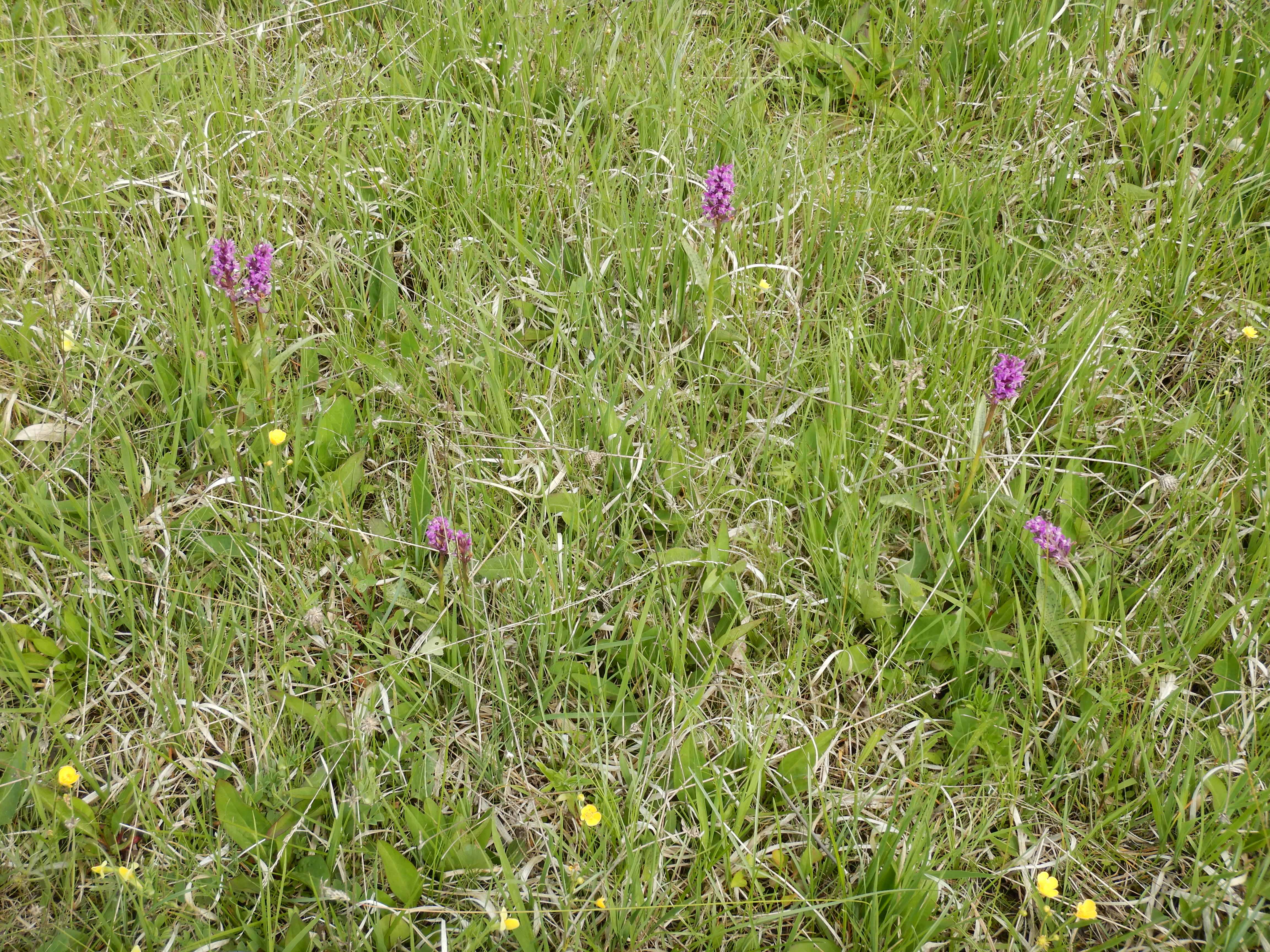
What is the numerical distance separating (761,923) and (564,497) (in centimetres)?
93

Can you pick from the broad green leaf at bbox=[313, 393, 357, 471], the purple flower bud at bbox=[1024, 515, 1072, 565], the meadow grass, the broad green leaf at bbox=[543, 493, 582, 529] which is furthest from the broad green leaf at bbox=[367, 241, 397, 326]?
the purple flower bud at bbox=[1024, 515, 1072, 565]

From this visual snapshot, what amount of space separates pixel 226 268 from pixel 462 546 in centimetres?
89

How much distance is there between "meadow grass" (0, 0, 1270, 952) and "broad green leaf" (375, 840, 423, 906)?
0.01 metres

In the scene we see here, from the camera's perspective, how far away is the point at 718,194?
213 cm

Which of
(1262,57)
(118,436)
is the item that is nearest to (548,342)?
(118,436)

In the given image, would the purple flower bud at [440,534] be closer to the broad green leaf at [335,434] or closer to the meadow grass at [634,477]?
the meadow grass at [634,477]

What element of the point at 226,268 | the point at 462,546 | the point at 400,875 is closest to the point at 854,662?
the point at 462,546

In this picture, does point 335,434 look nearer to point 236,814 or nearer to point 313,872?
point 236,814

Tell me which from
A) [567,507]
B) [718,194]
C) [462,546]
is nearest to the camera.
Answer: [462,546]

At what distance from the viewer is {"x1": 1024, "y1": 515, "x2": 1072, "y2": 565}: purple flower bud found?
1.83m

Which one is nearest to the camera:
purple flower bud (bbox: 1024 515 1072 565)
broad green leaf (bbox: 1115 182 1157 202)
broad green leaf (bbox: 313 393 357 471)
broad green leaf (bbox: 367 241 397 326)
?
purple flower bud (bbox: 1024 515 1072 565)

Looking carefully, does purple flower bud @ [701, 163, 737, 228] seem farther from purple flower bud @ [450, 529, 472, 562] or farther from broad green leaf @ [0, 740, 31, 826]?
broad green leaf @ [0, 740, 31, 826]

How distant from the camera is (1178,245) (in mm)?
2488

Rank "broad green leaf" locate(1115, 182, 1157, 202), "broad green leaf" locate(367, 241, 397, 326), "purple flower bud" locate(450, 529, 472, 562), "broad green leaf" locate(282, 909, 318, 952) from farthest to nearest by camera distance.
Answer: "broad green leaf" locate(1115, 182, 1157, 202), "broad green leaf" locate(367, 241, 397, 326), "purple flower bud" locate(450, 529, 472, 562), "broad green leaf" locate(282, 909, 318, 952)
